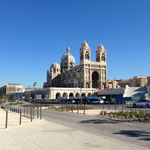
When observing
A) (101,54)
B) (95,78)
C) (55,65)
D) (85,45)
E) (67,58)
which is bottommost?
(95,78)

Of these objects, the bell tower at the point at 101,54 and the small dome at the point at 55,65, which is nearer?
the bell tower at the point at 101,54

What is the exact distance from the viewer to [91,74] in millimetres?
116875

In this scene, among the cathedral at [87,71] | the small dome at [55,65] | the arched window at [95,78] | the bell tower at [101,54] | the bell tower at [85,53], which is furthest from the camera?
the small dome at [55,65]

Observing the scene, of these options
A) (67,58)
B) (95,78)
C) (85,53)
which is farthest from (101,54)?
(67,58)

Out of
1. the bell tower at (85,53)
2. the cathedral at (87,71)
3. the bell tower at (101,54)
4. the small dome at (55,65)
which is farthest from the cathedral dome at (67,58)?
the bell tower at (101,54)

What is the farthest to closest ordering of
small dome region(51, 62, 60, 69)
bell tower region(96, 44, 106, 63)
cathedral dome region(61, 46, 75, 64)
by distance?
small dome region(51, 62, 60, 69), cathedral dome region(61, 46, 75, 64), bell tower region(96, 44, 106, 63)

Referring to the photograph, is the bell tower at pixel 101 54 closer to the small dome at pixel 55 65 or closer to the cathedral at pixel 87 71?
the cathedral at pixel 87 71

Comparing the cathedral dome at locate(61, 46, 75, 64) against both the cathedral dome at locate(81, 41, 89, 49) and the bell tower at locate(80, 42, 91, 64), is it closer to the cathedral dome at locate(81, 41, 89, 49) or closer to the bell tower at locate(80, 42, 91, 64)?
the cathedral dome at locate(81, 41, 89, 49)

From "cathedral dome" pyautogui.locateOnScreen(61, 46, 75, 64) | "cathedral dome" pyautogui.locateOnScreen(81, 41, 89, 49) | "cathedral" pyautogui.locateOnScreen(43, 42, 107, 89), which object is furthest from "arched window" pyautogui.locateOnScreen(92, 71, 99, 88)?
"cathedral dome" pyautogui.locateOnScreen(61, 46, 75, 64)

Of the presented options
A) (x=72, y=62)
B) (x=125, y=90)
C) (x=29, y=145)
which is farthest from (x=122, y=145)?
(x=72, y=62)

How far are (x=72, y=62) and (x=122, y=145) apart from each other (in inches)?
5368

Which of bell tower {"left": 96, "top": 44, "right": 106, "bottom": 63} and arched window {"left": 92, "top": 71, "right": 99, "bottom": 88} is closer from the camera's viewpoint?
bell tower {"left": 96, "top": 44, "right": 106, "bottom": 63}

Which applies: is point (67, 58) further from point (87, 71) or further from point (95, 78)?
point (87, 71)

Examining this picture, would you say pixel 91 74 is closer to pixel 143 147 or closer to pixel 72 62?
pixel 72 62
